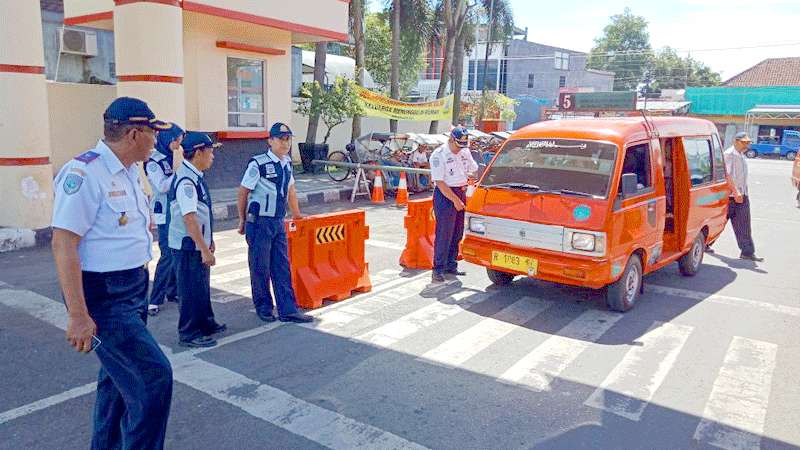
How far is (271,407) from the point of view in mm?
4219

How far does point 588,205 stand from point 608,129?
1101mm

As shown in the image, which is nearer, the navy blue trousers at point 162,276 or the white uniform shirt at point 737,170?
the navy blue trousers at point 162,276

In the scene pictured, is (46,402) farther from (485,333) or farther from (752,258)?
(752,258)

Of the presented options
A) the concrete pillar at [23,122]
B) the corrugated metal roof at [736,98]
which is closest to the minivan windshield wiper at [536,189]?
the concrete pillar at [23,122]

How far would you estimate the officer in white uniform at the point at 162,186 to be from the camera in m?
5.82

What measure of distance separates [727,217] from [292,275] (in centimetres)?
671

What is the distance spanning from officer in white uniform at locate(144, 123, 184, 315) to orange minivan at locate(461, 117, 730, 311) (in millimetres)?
3151

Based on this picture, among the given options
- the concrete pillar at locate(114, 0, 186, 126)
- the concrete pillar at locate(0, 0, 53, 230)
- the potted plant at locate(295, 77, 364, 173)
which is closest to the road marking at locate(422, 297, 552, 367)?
the concrete pillar at locate(0, 0, 53, 230)

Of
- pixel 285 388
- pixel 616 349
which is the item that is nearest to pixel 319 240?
pixel 285 388

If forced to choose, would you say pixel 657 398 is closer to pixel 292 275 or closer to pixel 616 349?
pixel 616 349

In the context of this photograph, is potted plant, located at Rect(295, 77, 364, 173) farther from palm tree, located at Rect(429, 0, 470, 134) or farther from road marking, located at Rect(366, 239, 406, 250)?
road marking, located at Rect(366, 239, 406, 250)

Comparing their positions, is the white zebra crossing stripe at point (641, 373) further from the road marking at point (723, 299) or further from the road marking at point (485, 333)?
the road marking at point (723, 299)

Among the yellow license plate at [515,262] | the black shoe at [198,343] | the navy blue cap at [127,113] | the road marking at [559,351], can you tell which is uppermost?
the navy blue cap at [127,113]

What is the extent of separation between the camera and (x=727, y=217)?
9.36 meters
